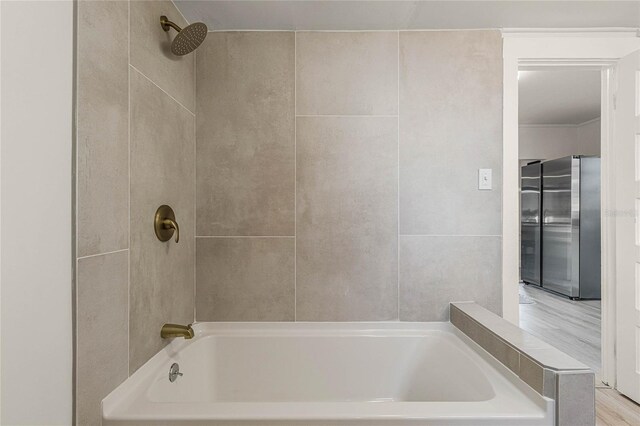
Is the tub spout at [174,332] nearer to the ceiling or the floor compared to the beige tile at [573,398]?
nearer to the ceiling

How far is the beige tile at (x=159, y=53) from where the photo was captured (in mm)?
1492

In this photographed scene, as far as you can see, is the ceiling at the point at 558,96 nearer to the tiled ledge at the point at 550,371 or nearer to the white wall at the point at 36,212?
the tiled ledge at the point at 550,371

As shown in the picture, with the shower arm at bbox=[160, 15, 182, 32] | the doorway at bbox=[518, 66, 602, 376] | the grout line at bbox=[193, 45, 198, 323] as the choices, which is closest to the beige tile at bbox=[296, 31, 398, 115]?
the grout line at bbox=[193, 45, 198, 323]

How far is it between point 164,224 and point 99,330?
0.53 m

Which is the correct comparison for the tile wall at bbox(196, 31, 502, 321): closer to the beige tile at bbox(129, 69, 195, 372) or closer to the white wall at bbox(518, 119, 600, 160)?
the beige tile at bbox(129, 69, 195, 372)

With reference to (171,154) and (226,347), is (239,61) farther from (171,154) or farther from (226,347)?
(226,347)

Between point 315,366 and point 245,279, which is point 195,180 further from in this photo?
point 315,366

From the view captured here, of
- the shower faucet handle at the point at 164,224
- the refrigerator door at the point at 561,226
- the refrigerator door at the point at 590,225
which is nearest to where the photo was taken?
the shower faucet handle at the point at 164,224

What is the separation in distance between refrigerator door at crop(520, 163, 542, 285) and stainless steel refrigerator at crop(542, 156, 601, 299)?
17.0 inches

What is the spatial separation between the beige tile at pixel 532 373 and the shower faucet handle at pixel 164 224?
1346mm

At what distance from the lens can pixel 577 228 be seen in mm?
5238

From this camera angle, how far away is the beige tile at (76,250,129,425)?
1135mm

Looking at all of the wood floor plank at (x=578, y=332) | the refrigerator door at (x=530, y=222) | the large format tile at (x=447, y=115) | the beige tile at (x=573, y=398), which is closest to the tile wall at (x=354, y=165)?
the large format tile at (x=447, y=115)

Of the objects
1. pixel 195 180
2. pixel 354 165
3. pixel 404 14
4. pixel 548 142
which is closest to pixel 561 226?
pixel 548 142
